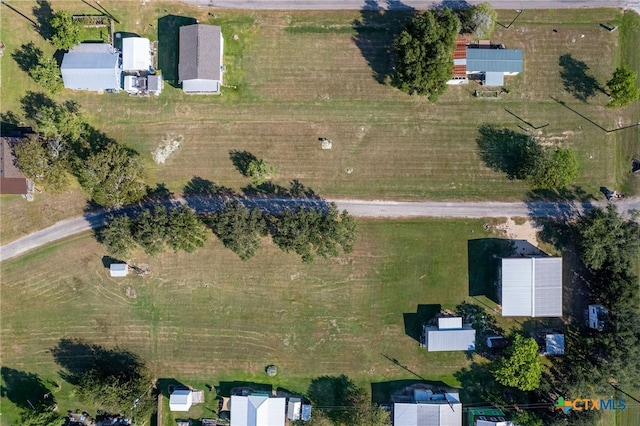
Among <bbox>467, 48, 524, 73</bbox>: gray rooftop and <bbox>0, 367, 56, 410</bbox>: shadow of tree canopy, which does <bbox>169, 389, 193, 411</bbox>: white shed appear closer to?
<bbox>0, 367, 56, 410</bbox>: shadow of tree canopy

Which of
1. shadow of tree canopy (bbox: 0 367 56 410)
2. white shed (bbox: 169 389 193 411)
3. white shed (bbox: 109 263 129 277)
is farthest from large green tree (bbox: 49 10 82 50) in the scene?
white shed (bbox: 169 389 193 411)

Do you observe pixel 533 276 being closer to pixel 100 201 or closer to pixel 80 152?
pixel 100 201

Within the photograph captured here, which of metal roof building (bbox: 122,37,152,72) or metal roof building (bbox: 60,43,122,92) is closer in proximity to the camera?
metal roof building (bbox: 60,43,122,92)

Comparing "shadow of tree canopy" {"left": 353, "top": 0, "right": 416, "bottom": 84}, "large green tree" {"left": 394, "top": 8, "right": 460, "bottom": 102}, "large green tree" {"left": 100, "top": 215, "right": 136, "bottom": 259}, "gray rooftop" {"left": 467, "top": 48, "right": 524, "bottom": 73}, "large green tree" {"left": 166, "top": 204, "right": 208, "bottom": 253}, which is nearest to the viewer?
"large green tree" {"left": 394, "top": 8, "right": 460, "bottom": 102}

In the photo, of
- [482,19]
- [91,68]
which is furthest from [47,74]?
[482,19]

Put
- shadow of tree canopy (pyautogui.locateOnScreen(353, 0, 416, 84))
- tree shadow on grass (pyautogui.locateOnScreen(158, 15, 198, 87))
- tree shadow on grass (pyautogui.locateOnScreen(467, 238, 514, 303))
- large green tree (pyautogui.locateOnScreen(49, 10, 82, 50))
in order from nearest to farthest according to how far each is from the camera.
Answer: large green tree (pyautogui.locateOnScreen(49, 10, 82, 50)) < tree shadow on grass (pyautogui.locateOnScreen(467, 238, 514, 303)) < shadow of tree canopy (pyautogui.locateOnScreen(353, 0, 416, 84)) < tree shadow on grass (pyautogui.locateOnScreen(158, 15, 198, 87))

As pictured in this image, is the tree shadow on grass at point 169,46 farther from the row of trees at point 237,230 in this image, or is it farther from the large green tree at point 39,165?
the row of trees at point 237,230

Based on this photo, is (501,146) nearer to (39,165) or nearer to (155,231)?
(155,231)

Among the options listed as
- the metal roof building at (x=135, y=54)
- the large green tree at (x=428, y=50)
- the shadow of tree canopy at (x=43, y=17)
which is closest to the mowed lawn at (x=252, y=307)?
the large green tree at (x=428, y=50)
